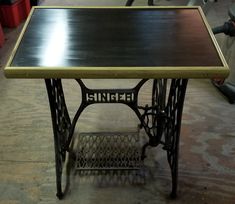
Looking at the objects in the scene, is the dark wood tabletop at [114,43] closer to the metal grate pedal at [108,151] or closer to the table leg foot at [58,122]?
the table leg foot at [58,122]

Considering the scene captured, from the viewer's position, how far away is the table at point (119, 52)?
97cm

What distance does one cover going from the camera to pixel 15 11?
2.93 metres

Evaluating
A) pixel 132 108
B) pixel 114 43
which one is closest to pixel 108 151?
pixel 132 108

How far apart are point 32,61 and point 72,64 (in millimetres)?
131

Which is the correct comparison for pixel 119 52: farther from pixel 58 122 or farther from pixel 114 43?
pixel 58 122

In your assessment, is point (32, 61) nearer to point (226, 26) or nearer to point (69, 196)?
point (69, 196)

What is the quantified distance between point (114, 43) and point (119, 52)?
0.07 metres

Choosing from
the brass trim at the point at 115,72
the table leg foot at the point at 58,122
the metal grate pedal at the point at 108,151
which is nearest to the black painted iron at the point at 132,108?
the table leg foot at the point at 58,122

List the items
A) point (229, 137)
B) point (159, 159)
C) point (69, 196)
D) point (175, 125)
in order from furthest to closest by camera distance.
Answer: point (229, 137)
point (159, 159)
point (69, 196)
point (175, 125)

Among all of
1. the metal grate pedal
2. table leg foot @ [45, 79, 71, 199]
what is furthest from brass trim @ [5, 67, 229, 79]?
the metal grate pedal

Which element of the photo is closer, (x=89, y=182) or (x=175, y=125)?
(x=175, y=125)

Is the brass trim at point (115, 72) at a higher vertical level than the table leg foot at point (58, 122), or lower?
higher

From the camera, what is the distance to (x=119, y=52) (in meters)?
1.05

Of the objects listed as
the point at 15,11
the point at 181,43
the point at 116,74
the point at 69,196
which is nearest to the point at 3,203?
the point at 69,196
